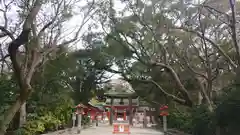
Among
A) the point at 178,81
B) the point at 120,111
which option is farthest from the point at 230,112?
the point at 120,111

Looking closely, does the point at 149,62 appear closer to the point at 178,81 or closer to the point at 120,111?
the point at 178,81

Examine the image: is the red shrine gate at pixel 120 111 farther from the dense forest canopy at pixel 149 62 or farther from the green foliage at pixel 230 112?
the green foliage at pixel 230 112

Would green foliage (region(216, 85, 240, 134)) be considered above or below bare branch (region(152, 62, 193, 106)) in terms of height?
below

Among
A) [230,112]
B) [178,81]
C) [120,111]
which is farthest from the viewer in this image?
[120,111]

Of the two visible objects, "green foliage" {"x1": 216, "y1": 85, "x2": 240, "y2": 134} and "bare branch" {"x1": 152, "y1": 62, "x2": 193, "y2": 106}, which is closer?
"green foliage" {"x1": 216, "y1": 85, "x2": 240, "y2": 134}

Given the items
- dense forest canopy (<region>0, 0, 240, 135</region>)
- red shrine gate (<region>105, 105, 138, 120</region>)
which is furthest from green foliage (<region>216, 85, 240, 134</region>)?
red shrine gate (<region>105, 105, 138, 120</region>)

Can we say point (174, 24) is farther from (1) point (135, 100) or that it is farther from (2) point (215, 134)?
(1) point (135, 100)

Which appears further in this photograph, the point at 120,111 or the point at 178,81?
the point at 120,111

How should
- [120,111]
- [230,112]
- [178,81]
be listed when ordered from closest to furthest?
[230,112], [178,81], [120,111]

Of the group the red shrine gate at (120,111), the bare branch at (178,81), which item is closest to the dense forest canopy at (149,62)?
the bare branch at (178,81)

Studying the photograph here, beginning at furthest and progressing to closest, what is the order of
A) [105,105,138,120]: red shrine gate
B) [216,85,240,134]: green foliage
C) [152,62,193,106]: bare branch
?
1. [105,105,138,120]: red shrine gate
2. [152,62,193,106]: bare branch
3. [216,85,240,134]: green foliage

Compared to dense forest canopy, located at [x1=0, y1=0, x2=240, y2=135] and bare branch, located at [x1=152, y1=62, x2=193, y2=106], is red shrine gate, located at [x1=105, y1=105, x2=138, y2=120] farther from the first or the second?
bare branch, located at [x1=152, y1=62, x2=193, y2=106]

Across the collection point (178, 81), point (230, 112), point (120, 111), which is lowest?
point (230, 112)

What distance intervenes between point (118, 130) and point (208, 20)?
10671 millimetres
